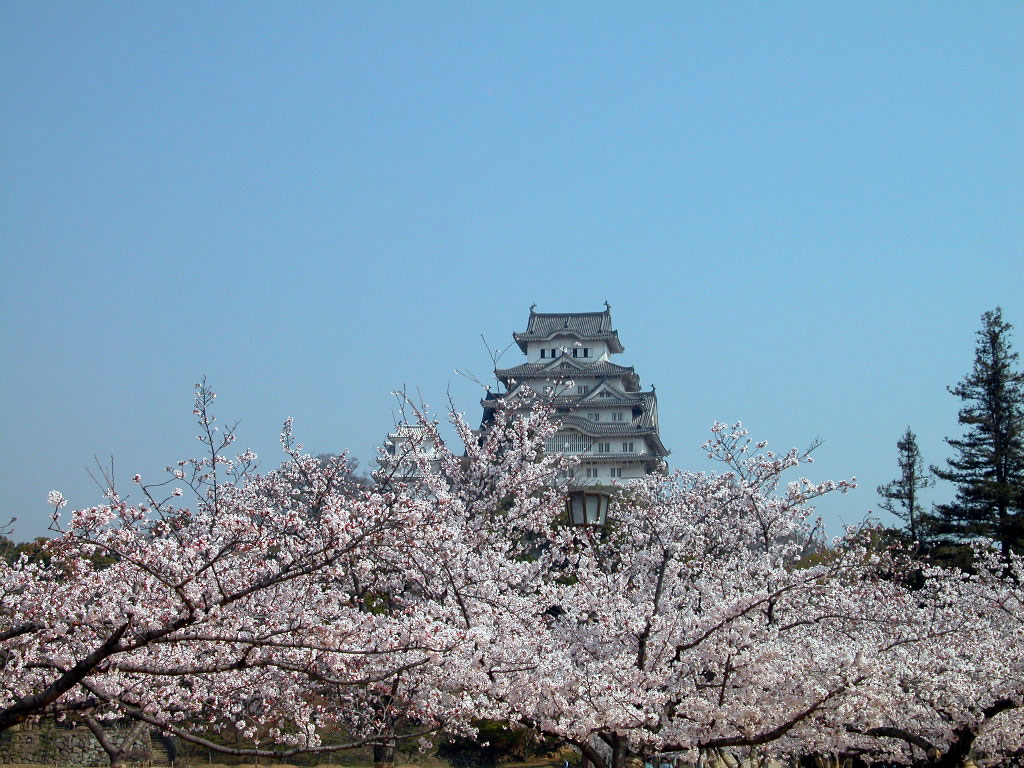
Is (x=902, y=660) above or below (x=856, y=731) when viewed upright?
above

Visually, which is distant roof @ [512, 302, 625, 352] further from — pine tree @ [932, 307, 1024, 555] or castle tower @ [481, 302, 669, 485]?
pine tree @ [932, 307, 1024, 555]

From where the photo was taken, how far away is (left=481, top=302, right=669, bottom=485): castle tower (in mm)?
44656

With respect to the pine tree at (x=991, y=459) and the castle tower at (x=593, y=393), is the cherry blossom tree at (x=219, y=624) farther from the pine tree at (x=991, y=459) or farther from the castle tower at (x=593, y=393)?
the castle tower at (x=593, y=393)

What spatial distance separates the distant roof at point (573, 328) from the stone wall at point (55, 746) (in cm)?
3326

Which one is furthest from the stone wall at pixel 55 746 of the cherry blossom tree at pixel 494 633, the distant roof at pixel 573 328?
the distant roof at pixel 573 328

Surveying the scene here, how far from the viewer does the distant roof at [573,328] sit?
4760 centimetres

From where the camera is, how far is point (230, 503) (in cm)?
941

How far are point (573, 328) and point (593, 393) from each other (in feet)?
13.6

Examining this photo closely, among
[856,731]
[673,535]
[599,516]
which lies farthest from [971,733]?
[599,516]

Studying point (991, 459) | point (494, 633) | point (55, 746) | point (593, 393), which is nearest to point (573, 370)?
point (593, 393)

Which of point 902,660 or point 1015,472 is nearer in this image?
point 902,660

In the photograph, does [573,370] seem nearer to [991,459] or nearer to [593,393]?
[593,393]

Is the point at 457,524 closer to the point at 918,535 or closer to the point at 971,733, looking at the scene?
the point at 971,733

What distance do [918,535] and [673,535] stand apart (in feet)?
68.3
